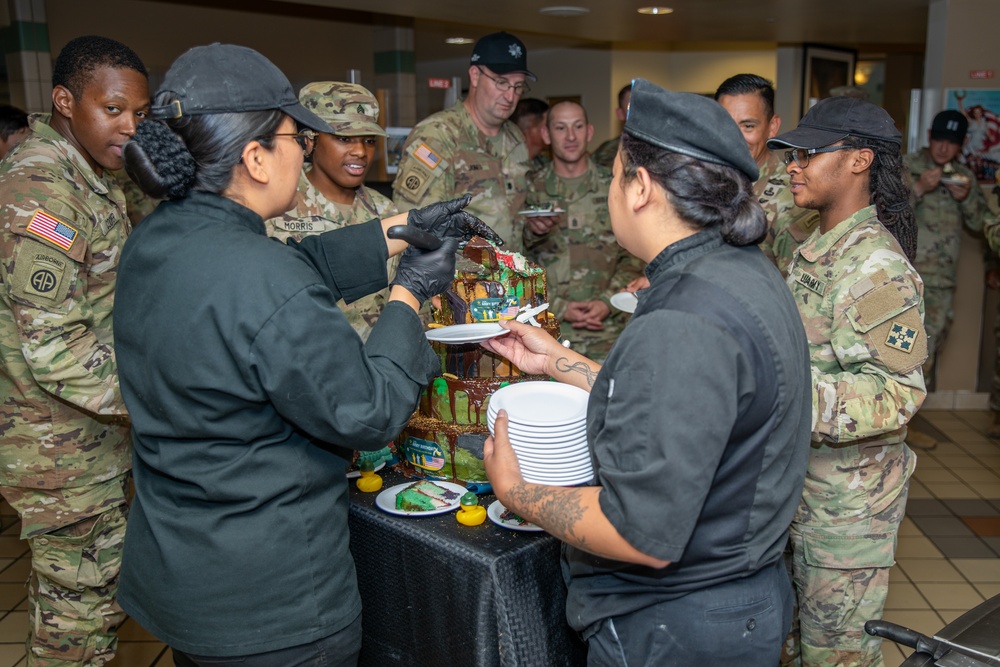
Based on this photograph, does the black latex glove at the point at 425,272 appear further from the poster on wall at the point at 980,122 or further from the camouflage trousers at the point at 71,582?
the poster on wall at the point at 980,122

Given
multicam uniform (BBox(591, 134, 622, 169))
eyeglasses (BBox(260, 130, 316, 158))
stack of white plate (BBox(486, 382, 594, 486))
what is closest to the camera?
eyeglasses (BBox(260, 130, 316, 158))

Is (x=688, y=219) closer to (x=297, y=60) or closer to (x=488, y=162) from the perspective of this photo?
(x=488, y=162)

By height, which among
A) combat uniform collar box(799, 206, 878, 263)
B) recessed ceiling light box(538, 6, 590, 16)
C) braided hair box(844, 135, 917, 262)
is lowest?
combat uniform collar box(799, 206, 878, 263)

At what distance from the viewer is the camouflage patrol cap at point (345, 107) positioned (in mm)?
2967

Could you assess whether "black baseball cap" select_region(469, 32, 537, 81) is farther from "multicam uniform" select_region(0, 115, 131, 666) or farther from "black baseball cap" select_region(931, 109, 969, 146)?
"black baseball cap" select_region(931, 109, 969, 146)

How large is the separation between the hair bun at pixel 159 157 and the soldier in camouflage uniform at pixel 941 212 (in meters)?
5.05

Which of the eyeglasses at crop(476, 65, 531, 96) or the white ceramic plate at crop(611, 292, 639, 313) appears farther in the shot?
the eyeglasses at crop(476, 65, 531, 96)

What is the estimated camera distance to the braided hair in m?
2.21

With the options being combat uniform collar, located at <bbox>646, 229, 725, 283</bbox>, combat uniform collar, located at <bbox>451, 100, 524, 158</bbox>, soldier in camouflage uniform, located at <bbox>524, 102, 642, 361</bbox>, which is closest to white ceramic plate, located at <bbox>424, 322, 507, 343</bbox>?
combat uniform collar, located at <bbox>646, 229, 725, 283</bbox>

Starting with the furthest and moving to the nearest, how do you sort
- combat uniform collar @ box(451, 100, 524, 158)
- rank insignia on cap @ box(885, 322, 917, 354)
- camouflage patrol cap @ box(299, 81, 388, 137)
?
combat uniform collar @ box(451, 100, 524, 158), camouflage patrol cap @ box(299, 81, 388, 137), rank insignia on cap @ box(885, 322, 917, 354)

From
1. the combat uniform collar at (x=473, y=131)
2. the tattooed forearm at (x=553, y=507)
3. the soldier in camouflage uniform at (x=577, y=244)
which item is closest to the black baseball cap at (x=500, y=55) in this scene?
the combat uniform collar at (x=473, y=131)

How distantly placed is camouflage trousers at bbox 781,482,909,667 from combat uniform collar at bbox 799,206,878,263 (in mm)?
682

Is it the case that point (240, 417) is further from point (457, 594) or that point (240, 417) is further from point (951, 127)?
point (951, 127)

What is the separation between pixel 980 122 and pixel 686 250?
5.24 metres
